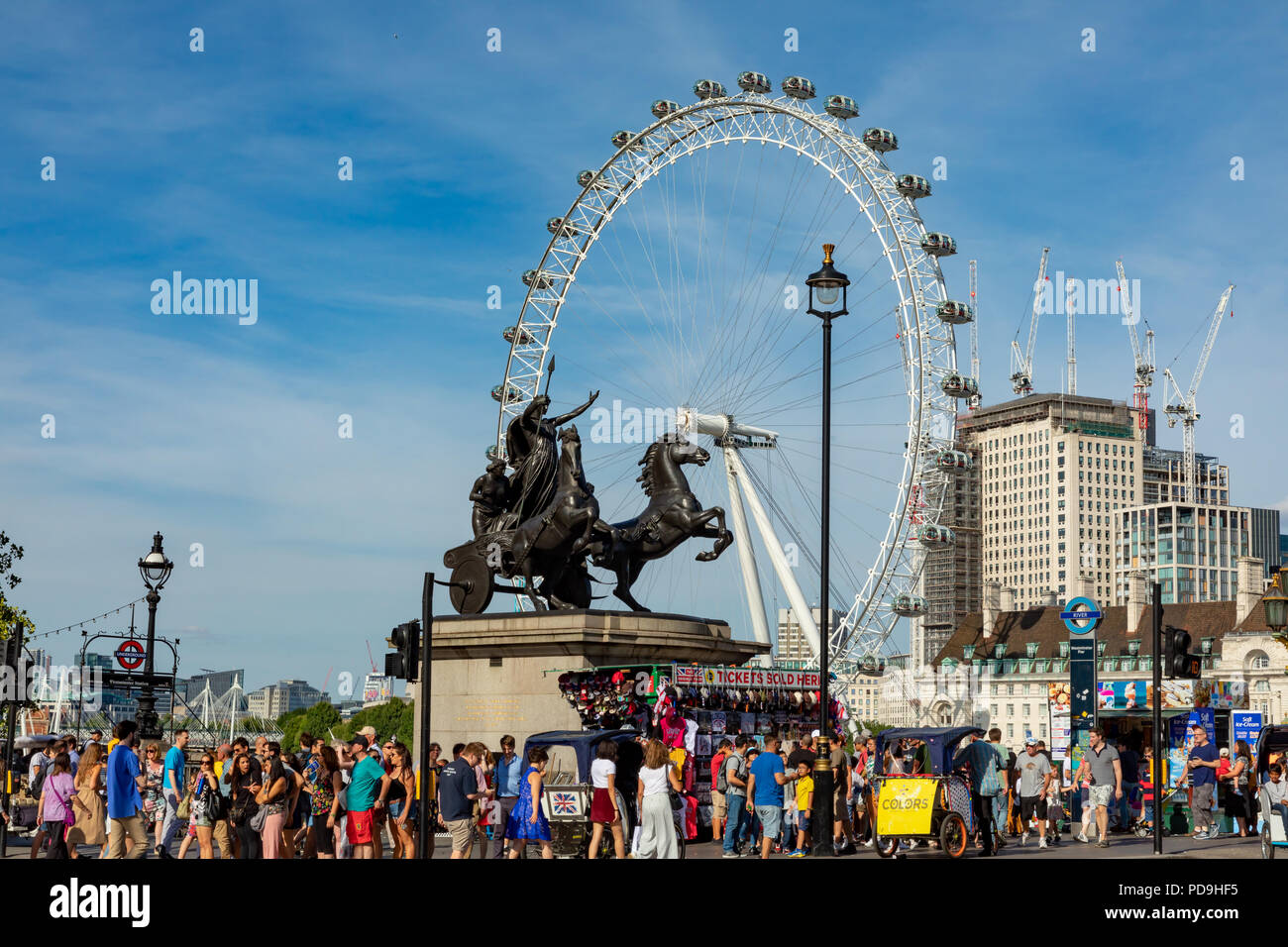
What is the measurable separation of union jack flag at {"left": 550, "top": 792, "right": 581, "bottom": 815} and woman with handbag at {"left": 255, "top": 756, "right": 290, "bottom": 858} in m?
3.14

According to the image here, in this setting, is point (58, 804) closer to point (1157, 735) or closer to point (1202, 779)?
point (1157, 735)

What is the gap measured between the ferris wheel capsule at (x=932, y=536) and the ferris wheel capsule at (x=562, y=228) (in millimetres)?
18984

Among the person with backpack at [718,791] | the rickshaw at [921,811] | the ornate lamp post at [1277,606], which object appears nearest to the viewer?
the rickshaw at [921,811]

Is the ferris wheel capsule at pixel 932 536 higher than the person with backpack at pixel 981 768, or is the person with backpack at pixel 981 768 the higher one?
the ferris wheel capsule at pixel 932 536

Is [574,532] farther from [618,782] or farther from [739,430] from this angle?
[739,430]

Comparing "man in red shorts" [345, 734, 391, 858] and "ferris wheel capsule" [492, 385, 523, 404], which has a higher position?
"ferris wheel capsule" [492, 385, 523, 404]

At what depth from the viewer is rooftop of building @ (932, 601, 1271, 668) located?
431ft

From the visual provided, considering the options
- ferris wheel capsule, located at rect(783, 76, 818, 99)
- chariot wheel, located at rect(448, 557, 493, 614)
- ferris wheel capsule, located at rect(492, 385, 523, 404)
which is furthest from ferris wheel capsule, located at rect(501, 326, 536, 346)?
chariot wheel, located at rect(448, 557, 493, 614)

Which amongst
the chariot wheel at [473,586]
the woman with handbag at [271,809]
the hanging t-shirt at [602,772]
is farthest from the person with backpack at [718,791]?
the woman with handbag at [271,809]

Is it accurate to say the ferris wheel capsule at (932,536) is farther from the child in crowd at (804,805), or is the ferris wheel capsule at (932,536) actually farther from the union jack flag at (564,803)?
the union jack flag at (564,803)

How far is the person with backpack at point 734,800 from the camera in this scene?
22.1 metres

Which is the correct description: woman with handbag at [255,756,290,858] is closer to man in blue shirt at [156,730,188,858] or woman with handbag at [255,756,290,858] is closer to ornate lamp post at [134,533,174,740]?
man in blue shirt at [156,730,188,858]

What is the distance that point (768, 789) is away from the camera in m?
21.1
